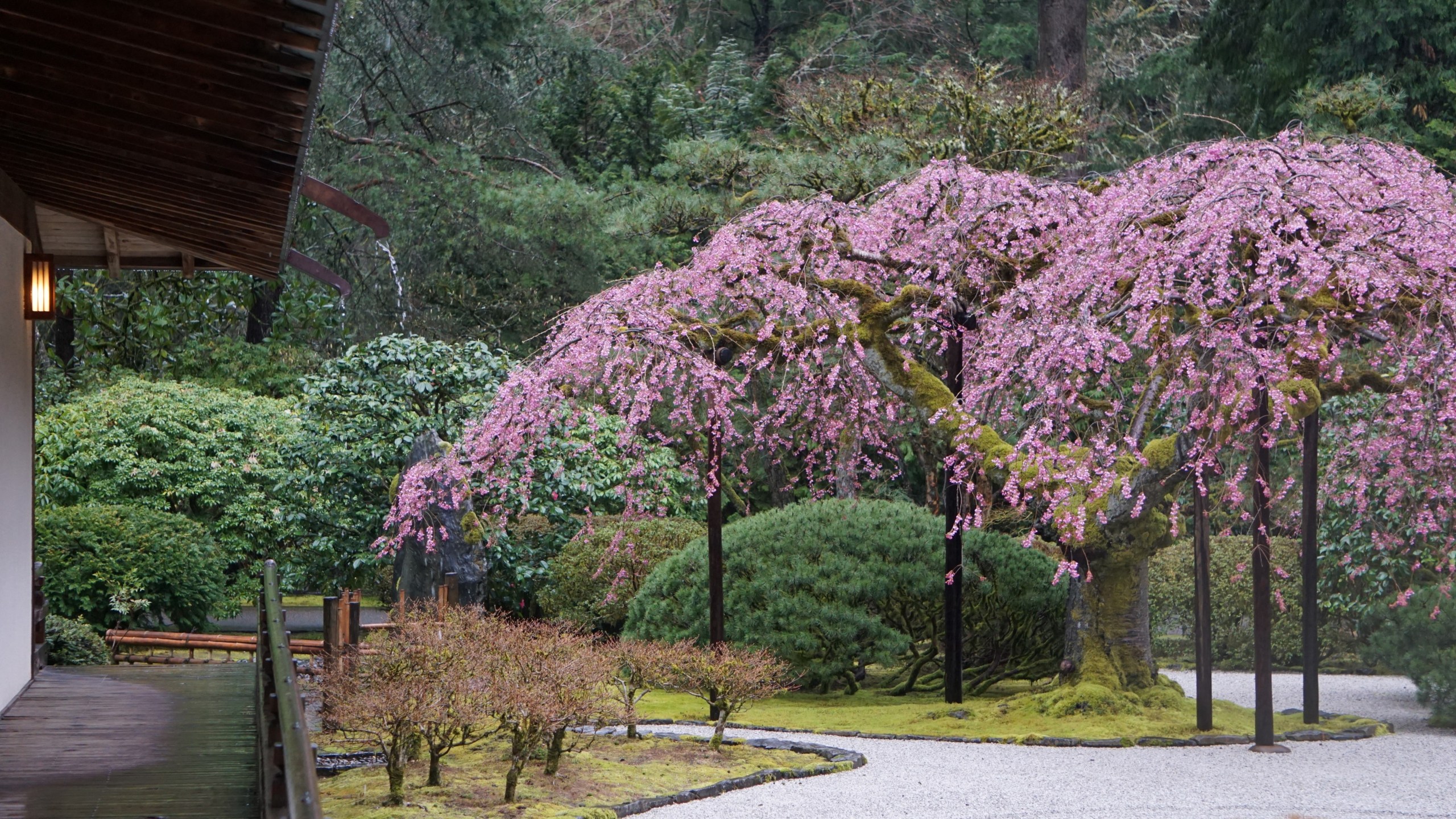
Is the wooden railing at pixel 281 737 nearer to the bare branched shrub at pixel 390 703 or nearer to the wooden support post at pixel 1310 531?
the bare branched shrub at pixel 390 703

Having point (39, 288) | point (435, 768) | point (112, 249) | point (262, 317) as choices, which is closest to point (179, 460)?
point (262, 317)

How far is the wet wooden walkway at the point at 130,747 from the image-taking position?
191 inches

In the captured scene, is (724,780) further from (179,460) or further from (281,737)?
(179,460)

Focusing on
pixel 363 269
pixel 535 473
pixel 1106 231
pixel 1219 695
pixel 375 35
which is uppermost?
pixel 375 35

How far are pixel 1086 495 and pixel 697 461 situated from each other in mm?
3536

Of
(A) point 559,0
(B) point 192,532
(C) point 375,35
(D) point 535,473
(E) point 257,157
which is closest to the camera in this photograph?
(E) point 257,157

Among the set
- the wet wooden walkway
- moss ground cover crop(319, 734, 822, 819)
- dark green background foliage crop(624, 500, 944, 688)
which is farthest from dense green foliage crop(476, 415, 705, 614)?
the wet wooden walkway

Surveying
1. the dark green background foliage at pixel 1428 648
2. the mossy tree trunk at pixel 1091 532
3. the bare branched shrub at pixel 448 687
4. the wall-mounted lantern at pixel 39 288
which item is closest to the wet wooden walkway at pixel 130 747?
the bare branched shrub at pixel 448 687

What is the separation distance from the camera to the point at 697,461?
1173 cm

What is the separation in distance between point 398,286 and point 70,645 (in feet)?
36.0

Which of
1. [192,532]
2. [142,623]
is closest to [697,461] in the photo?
[192,532]

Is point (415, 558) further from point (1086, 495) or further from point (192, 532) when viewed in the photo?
point (1086, 495)

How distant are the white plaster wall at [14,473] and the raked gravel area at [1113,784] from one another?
10.5ft

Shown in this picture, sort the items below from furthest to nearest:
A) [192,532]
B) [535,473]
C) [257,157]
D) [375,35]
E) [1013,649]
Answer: [375,35]
[535,473]
[192,532]
[1013,649]
[257,157]
